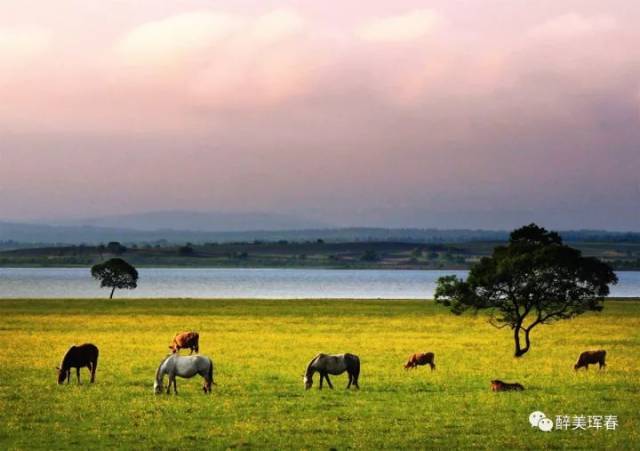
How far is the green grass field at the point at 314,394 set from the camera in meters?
22.5

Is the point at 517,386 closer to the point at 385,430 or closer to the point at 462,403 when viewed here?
the point at 462,403

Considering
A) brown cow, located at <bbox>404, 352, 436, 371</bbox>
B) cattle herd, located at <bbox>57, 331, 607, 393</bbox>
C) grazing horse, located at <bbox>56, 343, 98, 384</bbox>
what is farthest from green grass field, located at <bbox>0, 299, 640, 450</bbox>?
cattle herd, located at <bbox>57, 331, 607, 393</bbox>

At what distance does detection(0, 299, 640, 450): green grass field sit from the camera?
22.5 meters

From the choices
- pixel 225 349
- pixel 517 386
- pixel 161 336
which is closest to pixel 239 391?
pixel 517 386

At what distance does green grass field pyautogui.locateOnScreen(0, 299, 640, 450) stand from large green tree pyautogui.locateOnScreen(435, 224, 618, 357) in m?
2.59

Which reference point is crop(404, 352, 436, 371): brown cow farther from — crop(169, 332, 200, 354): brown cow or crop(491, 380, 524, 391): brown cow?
crop(169, 332, 200, 354): brown cow

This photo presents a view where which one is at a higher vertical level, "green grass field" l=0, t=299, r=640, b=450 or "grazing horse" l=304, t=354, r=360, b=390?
"grazing horse" l=304, t=354, r=360, b=390

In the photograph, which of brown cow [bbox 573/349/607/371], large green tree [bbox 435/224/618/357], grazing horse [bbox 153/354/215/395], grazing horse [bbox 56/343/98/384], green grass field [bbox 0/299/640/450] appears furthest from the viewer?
large green tree [bbox 435/224/618/357]

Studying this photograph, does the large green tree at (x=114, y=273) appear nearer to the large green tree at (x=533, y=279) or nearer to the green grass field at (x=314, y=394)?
the green grass field at (x=314, y=394)

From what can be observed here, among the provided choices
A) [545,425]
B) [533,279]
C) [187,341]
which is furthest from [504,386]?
[187,341]

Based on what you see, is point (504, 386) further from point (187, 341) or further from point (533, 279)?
point (187, 341)

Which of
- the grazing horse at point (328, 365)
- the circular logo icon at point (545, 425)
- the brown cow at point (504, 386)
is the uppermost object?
the grazing horse at point (328, 365)

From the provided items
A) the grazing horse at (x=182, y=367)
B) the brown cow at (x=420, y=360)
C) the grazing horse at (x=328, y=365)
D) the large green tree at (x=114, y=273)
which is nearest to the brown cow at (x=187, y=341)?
the brown cow at (x=420, y=360)

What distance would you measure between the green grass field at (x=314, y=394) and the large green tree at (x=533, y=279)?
8.48ft
